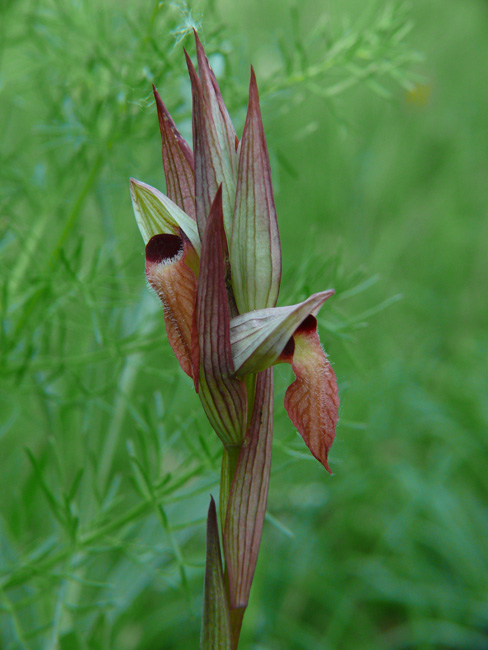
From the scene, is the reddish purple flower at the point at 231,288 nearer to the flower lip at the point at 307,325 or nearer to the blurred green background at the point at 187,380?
the flower lip at the point at 307,325

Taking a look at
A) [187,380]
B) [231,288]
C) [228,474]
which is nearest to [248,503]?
[228,474]

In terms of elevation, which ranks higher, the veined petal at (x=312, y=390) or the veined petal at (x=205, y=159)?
the veined petal at (x=205, y=159)

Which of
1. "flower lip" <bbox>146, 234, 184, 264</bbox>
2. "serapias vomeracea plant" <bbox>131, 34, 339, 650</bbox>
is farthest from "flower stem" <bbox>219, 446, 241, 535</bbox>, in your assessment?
"flower lip" <bbox>146, 234, 184, 264</bbox>

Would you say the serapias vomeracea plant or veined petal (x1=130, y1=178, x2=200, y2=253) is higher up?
veined petal (x1=130, y1=178, x2=200, y2=253)

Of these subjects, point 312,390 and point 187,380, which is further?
point 187,380

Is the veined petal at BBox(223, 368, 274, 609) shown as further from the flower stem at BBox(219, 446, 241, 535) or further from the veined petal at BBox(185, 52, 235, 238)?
the veined petal at BBox(185, 52, 235, 238)

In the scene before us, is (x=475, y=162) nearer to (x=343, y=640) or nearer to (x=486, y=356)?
(x=486, y=356)

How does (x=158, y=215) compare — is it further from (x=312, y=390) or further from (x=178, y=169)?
(x=312, y=390)

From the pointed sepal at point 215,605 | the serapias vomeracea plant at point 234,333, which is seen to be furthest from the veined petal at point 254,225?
the pointed sepal at point 215,605
